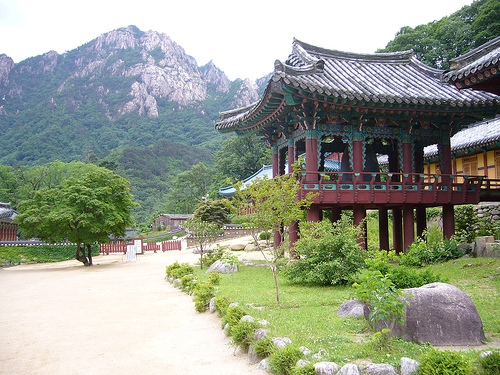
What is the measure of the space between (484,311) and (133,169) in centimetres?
8708

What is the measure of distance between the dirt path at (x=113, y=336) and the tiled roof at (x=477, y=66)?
8058 mm

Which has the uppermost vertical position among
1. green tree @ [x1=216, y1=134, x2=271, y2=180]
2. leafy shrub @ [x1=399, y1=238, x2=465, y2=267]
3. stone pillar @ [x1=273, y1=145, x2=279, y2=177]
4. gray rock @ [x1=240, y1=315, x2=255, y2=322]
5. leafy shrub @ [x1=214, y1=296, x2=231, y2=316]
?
green tree @ [x1=216, y1=134, x2=271, y2=180]

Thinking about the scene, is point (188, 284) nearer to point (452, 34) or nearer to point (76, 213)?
point (76, 213)

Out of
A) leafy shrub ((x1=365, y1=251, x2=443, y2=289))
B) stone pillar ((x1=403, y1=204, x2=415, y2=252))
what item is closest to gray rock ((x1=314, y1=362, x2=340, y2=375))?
leafy shrub ((x1=365, y1=251, x2=443, y2=289))

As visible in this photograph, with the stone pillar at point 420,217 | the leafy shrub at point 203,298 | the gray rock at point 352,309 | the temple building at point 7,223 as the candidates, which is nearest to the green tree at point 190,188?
the temple building at point 7,223

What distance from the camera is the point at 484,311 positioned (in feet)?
27.5

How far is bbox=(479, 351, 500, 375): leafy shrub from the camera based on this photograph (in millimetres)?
5156

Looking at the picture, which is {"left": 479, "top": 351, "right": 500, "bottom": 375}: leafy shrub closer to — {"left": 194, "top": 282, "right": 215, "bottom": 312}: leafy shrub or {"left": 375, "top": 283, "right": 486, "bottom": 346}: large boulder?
{"left": 375, "top": 283, "right": 486, "bottom": 346}: large boulder

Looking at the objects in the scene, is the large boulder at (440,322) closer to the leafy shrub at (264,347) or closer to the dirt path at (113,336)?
the leafy shrub at (264,347)

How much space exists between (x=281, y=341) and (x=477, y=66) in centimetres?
766

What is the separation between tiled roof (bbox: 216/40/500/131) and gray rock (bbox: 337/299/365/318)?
8.75 meters

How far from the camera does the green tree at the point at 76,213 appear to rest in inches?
1079

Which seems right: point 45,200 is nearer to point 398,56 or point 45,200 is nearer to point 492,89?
point 398,56

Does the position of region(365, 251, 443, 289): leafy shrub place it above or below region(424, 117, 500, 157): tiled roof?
below
